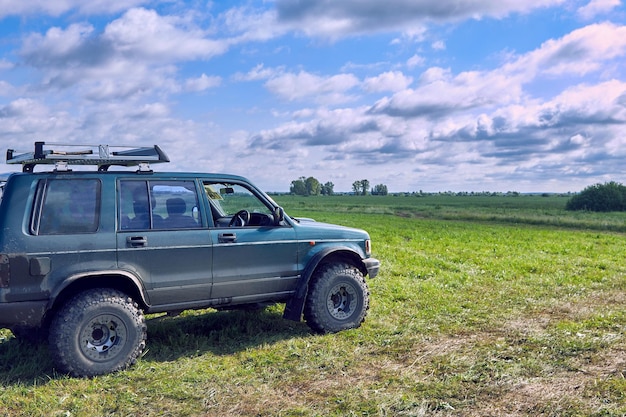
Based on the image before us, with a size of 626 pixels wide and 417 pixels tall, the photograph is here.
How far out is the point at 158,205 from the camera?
645 centimetres

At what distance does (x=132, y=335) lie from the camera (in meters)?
6.05

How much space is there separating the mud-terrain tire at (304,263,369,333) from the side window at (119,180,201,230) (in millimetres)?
1836

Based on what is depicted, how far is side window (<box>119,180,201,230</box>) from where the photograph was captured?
626 centimetres

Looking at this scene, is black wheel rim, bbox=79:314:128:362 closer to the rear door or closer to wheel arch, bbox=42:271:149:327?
wheel arch, bbox=42:271:149:327

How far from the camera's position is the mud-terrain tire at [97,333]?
5.75 m

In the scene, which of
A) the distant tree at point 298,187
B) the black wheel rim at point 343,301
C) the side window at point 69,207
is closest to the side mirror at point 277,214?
the black wheel rim at point 343,301

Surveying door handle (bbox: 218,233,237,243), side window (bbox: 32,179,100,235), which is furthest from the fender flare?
door handle (bbox: 218,233,237,243)

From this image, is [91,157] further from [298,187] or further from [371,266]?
[298,187]

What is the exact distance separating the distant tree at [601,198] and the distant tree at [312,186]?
85.2 meters

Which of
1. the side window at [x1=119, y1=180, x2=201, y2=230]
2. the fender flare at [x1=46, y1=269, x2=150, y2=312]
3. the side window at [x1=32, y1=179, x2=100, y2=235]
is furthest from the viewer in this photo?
the side window at [x1=119, y1=180, x2=201, y2=230]

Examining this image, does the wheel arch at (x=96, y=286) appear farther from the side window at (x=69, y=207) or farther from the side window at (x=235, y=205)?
the side window at (x=235, y=205)

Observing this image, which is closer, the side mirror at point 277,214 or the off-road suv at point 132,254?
the off-road suv at point 132,254

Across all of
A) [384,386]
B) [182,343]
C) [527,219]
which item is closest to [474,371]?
[384,386]

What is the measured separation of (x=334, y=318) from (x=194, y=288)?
2.01m
